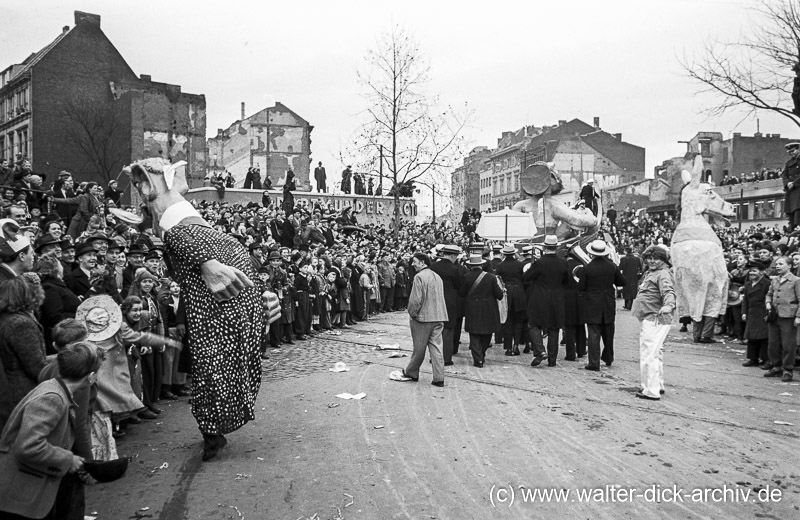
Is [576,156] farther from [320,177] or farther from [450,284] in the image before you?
[450,284]

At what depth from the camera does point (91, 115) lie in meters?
44.1

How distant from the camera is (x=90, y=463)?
3686 mm

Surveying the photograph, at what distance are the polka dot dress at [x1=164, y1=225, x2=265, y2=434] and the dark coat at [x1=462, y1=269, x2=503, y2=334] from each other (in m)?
5.58

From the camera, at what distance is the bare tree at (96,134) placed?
4375cm

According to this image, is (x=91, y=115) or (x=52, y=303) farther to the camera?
(x=91, y=115)

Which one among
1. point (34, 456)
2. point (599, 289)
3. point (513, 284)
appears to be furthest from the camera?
point (513, 284)

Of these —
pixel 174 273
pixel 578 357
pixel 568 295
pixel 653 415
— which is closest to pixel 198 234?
pixel 174 273

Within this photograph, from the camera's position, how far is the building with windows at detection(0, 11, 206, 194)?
4397cm

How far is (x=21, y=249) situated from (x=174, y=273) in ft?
3.87

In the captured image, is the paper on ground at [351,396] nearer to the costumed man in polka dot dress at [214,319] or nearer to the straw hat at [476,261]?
the costumed man in polka dot dress at [214,319]

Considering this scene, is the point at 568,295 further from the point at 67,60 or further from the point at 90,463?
the point at 67,60

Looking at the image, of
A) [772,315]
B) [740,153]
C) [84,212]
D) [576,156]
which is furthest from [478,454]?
[576,156]

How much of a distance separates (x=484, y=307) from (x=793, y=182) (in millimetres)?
9282

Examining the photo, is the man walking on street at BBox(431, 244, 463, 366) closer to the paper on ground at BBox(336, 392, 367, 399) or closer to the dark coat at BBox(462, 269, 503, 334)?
the dark coat at BBox(462, 269, 503, 334)
